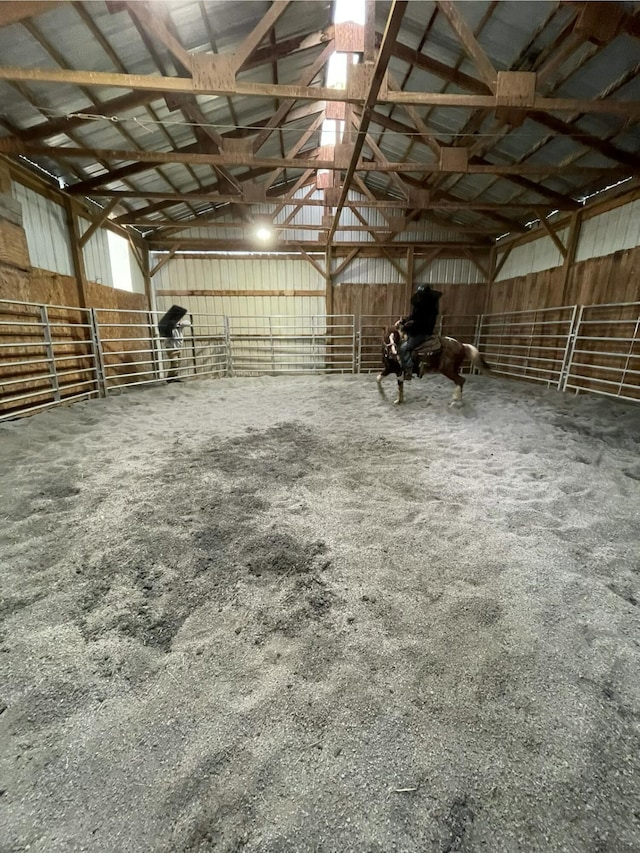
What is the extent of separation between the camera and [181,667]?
118cm

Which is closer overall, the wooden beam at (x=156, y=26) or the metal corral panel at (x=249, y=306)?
the wooden beam at (x=156, y=26)

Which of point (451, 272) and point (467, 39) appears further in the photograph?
point (451, 272)

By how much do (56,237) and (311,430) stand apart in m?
5.77

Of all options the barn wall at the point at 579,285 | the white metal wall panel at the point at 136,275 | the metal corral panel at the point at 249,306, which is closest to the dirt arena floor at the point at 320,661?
the barn wall at the point at 579,285

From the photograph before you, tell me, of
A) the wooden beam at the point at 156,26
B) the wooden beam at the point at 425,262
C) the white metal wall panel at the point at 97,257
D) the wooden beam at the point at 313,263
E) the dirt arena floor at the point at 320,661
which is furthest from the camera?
the wooden beam at the point at 425,262

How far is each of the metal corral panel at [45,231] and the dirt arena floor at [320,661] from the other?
447 centimetres

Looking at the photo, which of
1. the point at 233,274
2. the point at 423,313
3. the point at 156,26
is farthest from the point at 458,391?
the point at 233,274

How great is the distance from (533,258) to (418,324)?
5.53 meters

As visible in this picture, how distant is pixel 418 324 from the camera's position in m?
4.93

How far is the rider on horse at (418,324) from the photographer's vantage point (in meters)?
4.84

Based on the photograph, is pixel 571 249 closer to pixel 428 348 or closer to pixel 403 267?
pixel 403 267

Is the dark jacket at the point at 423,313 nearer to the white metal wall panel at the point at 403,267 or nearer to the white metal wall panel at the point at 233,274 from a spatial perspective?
the white metal wall panel at the point at 403,267

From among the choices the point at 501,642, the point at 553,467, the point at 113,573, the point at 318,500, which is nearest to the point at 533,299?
the point at 553,467

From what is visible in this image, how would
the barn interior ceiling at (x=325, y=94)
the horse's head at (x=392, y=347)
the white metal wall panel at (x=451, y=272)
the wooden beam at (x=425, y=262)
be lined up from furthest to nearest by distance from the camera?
the white metal wall panel at (x=451, y=272) < the wooden beam at (x=425, y=262) < the horse's head at (x=392, y=347) < the barn interior ceiling at (x=325, y=94)
